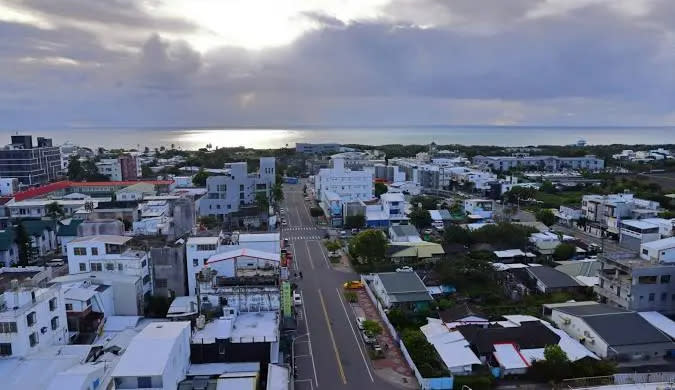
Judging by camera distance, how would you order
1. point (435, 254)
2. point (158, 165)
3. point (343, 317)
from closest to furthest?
point (343, 317) < point (435, 254) < point (158, 165)

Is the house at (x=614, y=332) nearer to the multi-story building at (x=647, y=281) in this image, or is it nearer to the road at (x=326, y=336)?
the multi-story building at (x=647, y=281)

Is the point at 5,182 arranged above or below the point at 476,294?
above

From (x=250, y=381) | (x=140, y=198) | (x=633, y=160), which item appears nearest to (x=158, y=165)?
(x=140, y=198)

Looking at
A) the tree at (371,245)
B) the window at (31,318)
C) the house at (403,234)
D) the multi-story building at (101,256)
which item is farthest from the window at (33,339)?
the house at (403,234)

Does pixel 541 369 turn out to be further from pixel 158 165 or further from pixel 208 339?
pixel 158 165

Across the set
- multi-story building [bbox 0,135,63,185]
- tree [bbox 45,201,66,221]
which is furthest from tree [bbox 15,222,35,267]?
multi-story building [bbox 0,135,63,185]

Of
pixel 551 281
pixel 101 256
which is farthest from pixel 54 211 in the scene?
pixel 551 281
